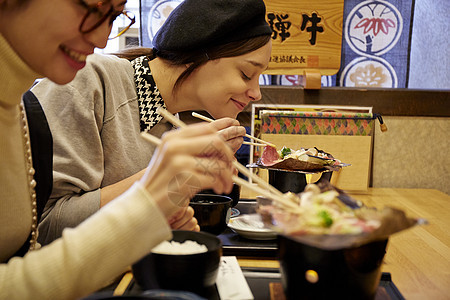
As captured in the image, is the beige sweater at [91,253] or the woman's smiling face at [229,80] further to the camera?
the woman's smiling face at [229,80]

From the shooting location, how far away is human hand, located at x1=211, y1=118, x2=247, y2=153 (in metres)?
1.53

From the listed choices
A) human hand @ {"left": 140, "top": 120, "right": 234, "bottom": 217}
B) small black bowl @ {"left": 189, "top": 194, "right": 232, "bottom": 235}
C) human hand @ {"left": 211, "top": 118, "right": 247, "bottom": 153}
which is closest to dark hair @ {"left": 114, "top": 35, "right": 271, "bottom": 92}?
human hand @ {"left": 211, "top": 118, "right": 247, "bottom": 153}

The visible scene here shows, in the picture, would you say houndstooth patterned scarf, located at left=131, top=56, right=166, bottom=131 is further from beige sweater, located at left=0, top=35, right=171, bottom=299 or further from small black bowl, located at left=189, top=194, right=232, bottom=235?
beige sweater, located at left=0, top=35, right=171, bottom=299

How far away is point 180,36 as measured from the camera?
5.53ft

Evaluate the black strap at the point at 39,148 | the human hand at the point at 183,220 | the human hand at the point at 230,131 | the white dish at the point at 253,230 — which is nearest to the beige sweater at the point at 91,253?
the human hand at the point at 183,220

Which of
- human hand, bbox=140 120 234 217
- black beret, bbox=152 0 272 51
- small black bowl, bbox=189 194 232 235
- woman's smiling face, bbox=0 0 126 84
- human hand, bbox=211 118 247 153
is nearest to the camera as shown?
human hand, bbox=140 120 234 217

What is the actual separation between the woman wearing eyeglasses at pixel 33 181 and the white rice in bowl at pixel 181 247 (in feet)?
0.29

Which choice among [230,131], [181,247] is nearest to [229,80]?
[230,131]

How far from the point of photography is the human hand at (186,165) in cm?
73

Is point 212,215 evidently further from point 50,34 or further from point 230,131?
point 50,34

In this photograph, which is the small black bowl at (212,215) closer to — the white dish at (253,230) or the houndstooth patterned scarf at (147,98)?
the white dish at (253,230)

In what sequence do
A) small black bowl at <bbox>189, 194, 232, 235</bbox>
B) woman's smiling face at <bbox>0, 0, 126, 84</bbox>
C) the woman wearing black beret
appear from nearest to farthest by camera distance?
woman's smiling face at <bbox>0, 0, 126, 84</bbox> < small black bowl at <bbox>189, 194, 232, 235</bbox> < the woman wearing black beret

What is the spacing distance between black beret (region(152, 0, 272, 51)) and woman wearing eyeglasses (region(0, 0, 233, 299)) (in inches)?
28.7

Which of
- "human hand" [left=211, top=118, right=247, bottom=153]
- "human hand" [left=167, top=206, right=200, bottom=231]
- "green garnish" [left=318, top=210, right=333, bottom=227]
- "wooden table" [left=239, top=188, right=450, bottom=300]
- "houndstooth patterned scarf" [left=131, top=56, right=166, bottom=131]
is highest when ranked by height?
"houndstooth patterned scarf" [left=131, top=56, right=166, bottom=131]
